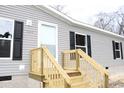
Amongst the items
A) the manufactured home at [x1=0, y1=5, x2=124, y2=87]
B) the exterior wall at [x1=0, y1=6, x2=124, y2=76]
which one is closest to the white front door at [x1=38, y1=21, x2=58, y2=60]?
the manufactured home at [x1=0, y1=5, x2=124, y2=87]

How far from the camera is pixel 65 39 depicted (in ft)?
24.8

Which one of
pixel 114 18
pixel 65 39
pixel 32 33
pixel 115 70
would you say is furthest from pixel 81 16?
pixel 32 33

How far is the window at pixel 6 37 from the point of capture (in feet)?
17.9

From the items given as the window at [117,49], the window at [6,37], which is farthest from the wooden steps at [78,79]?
the window at [117,49]

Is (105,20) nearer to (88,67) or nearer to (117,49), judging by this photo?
(117,49)

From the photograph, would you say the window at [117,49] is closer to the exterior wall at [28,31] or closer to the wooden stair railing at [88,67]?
the exterior wall at [28,31]

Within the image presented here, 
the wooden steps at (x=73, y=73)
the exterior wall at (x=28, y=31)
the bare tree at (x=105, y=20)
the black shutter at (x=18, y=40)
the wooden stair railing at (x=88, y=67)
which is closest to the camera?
the wooden stair railing at (x=88, y=67)

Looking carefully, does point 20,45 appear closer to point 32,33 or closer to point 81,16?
point 32,33

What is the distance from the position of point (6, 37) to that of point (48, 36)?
1797 millimetres

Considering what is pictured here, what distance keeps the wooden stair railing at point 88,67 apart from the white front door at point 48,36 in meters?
0.59

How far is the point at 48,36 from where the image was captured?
680 cm

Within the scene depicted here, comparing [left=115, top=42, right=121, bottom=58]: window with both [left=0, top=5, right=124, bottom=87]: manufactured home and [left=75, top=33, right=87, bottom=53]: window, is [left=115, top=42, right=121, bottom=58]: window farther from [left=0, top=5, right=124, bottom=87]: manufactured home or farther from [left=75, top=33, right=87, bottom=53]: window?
[left=75, top=33, right=87, bottom=53]: window

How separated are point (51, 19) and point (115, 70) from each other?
21.5 feet

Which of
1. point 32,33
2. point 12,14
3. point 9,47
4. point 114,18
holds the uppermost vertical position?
point 114,18
